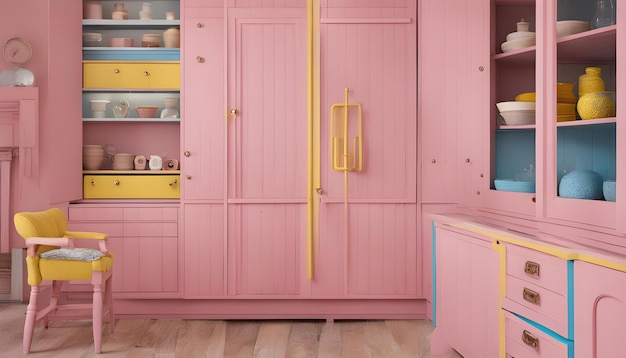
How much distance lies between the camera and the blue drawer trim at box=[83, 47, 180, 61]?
184 inches

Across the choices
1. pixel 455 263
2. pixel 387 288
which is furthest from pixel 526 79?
pixel 387 288

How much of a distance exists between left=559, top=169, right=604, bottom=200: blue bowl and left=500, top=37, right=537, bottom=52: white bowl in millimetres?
668

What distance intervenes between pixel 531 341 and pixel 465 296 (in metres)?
0.73

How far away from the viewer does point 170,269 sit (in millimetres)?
4418

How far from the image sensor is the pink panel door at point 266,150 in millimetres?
4391

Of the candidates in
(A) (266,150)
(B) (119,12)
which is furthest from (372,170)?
(B) (119,12)

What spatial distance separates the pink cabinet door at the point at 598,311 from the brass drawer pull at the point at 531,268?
10.4 inches

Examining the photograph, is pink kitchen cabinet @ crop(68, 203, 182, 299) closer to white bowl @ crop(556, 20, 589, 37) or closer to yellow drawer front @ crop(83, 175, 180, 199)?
yellow drawer front @ crop(83, 175, 180, 199)

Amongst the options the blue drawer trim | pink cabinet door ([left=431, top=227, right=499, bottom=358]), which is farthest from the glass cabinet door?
the blue drawer trim

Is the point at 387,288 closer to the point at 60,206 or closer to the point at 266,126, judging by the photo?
the point at 266,126

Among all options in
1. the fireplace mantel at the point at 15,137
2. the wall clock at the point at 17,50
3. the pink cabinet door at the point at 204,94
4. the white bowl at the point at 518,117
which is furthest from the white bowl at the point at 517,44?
the wall clock at the point at 17,50

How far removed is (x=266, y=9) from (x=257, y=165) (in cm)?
106

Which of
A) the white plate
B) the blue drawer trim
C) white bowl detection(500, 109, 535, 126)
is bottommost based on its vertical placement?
white bowl detection(500, 109, 535, 126)

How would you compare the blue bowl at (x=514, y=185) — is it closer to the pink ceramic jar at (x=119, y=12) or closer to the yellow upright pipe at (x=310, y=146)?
the yellow upright pipe at (x=310, y=146)
